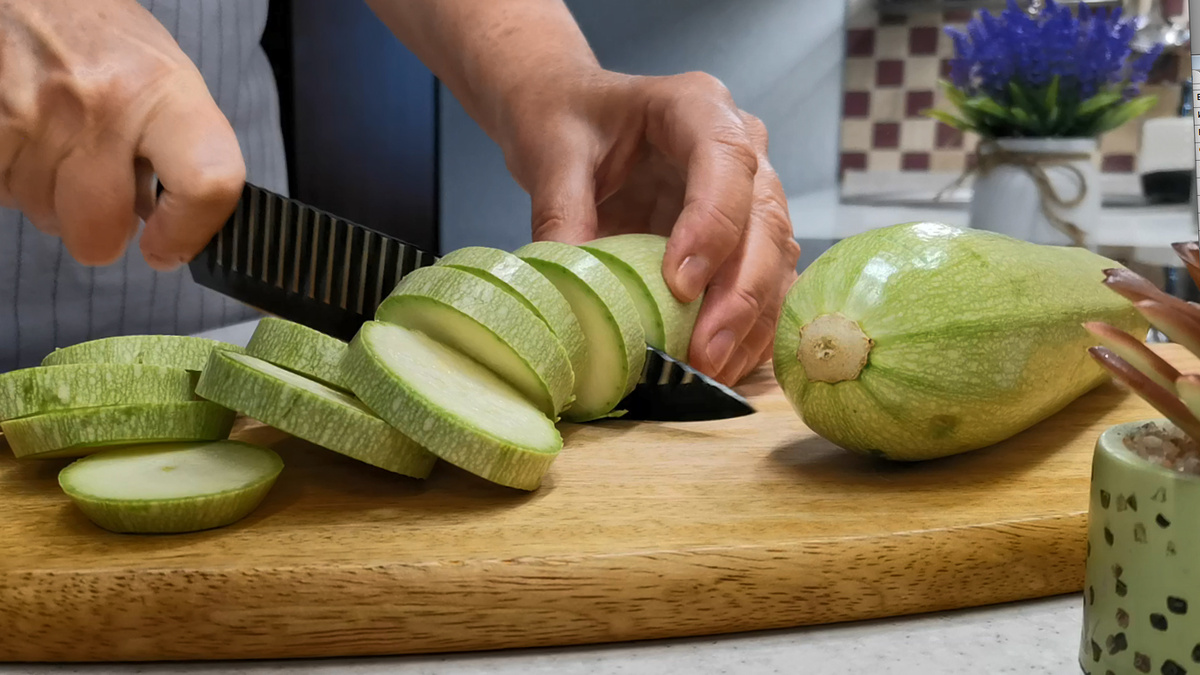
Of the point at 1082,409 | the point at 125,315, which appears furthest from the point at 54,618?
the point at 125,315

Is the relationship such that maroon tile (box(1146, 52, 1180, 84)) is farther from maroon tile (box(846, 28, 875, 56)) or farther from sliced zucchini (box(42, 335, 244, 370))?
sliced zucchini (box(42, 335, 244, 370))

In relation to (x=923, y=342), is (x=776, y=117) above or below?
above

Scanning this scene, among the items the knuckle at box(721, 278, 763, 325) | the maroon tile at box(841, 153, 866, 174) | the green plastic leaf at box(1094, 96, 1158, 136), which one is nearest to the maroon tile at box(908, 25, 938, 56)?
the maroon tile at box(841, 153, 866, 174)

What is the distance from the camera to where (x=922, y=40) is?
11.3 ft

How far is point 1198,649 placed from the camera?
615 millimetres

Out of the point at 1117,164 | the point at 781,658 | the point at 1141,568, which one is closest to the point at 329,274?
the point at 781,658

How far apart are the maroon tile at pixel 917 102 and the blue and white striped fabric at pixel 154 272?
2200 millimetres

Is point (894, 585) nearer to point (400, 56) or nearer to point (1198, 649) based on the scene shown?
point (1198, 649)

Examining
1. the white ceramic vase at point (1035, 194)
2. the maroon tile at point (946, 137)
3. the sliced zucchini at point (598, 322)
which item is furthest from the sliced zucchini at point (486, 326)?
the maroon tile at point (946, 137)

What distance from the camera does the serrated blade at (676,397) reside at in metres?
1.28

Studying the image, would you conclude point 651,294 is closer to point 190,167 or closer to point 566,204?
point 566,204

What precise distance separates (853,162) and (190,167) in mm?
2727

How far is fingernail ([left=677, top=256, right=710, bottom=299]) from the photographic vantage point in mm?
1437

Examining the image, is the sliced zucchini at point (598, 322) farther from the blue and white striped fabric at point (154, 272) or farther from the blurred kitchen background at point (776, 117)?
the blurred kitchen background at point (776, 117)
